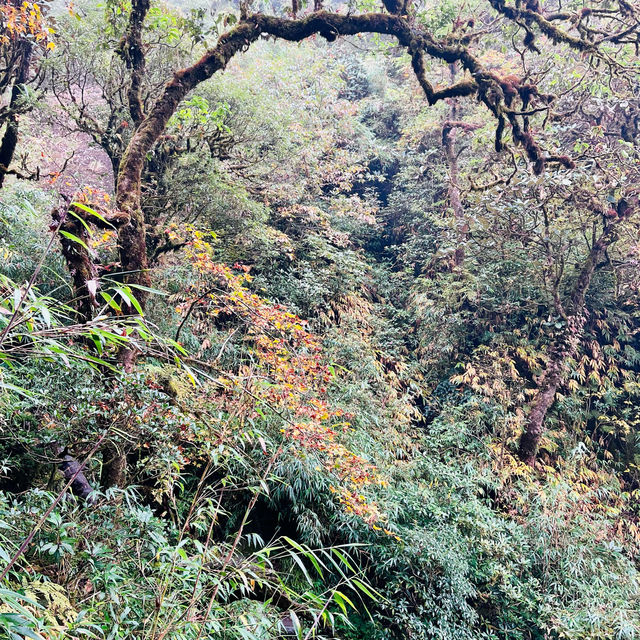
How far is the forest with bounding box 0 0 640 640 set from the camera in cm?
197

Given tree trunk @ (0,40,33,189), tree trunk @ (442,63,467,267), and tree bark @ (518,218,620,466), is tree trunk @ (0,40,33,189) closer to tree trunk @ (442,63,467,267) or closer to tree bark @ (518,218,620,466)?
tree bark @ (518,218,620,466)

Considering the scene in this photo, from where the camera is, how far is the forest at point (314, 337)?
197 centimetres

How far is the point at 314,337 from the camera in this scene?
4.61m

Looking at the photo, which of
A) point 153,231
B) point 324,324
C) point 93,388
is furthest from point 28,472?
point 324,324

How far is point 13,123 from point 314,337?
12.7 ft

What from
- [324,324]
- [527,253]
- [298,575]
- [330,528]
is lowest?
[298,575]

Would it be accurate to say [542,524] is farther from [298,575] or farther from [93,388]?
[93,388]

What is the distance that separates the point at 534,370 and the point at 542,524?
9.47 feet

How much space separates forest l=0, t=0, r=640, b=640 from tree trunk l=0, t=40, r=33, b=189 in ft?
0.13

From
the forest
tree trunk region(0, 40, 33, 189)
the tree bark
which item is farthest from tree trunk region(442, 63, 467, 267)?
tree trunk region(0, 40, 33, 189)

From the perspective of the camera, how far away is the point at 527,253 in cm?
735

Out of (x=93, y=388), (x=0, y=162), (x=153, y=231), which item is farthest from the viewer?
(x=153, y=231)

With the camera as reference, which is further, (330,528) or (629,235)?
(629,235)

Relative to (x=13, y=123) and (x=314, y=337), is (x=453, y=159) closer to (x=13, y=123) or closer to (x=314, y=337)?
(x=314, y=337)
